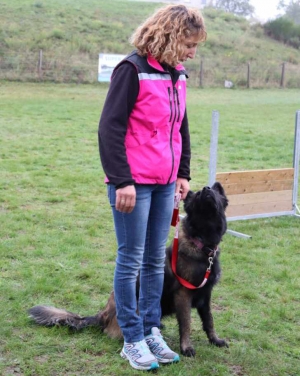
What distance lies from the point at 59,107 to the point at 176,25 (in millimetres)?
13547

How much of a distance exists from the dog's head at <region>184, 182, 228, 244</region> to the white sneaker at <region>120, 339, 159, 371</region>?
29.8 inches

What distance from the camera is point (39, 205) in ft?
22.9

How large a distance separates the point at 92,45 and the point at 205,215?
27038mm

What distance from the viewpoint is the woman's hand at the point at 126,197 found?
9.06 feet

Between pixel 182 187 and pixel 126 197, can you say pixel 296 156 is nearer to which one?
pixel 182 187

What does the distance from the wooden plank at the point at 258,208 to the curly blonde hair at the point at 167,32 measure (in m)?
3.84

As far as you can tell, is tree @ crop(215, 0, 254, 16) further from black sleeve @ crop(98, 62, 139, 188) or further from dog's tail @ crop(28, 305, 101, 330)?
black sleeve @ crop(98, 62, 139, 188)

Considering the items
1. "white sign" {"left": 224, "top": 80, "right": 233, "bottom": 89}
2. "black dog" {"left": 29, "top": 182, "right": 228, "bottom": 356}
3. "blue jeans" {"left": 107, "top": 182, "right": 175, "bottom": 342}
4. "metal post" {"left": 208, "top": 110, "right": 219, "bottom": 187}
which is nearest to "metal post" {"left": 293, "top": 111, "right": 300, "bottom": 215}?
"metal post" {"left": 208, "top": 110, "right": 219, "bottom": 187}

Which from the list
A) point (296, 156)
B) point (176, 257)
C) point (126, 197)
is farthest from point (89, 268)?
point (296, 156)

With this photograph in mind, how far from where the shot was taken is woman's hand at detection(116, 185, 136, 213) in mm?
2762

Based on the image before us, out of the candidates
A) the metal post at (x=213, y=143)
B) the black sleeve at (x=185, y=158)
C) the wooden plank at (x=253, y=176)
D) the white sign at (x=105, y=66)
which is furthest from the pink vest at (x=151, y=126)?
the white sign at (x=105, y=66)

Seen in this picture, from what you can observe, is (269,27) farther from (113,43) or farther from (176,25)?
(176,25)

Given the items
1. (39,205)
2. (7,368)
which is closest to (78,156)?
(39,205)

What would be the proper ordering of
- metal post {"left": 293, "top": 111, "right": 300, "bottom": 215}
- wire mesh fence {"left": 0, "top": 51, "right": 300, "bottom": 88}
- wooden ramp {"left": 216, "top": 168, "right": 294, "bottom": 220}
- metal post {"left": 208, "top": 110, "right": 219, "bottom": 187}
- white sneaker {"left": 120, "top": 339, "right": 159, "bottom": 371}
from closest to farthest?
white sneaker {"left": 120, "top": 339, "right": 159, "bottom": 371}
metal post {"left": 208, "top": 110, "right": 219, "bottom": 187}
wooden ramp {"left": 216, "top": 168, "right": 294, "bottom": 220}
metal post {"left": 293, "top": 111, "right": 300, "bottom": 215}
wire mesh fence {"left": 0, "top": 51, "right": 300, "bottom": 88}
